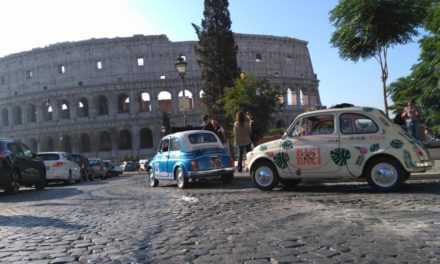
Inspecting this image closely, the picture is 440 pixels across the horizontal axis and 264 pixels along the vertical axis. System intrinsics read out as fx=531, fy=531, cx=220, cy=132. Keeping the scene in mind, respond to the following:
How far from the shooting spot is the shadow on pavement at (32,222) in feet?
26.9

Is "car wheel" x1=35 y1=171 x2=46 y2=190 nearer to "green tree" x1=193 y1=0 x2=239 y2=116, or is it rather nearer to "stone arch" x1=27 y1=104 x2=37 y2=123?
"green tree" x1=193 y1=0 x2=239 y2=116

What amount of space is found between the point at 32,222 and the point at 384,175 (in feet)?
22.1

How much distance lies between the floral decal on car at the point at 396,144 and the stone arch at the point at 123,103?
80.9 meters

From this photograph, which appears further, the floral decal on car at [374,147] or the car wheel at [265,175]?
the car wheel at [265,175]

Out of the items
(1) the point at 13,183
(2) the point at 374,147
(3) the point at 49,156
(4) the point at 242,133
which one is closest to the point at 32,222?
(2) the point at 374,147

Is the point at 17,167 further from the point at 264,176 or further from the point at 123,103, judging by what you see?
the point at 123,103

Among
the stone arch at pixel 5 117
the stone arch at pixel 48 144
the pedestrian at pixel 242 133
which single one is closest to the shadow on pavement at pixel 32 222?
the pedestrian at pixel 242 133

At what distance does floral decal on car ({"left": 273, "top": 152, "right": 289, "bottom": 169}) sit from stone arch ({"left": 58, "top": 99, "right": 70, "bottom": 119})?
8125 centimetres

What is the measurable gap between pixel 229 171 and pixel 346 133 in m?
4.68

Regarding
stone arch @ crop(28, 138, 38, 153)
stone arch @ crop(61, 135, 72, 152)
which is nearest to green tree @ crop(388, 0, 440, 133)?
stone arch @ crop(61, 135, 72, 152)

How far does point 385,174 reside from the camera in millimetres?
10727

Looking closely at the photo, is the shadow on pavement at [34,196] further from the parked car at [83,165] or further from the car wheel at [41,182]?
the parked car at [83,165]

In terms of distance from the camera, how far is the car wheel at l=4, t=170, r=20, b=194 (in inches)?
630

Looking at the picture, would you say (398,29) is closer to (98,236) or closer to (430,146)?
(430,146)
